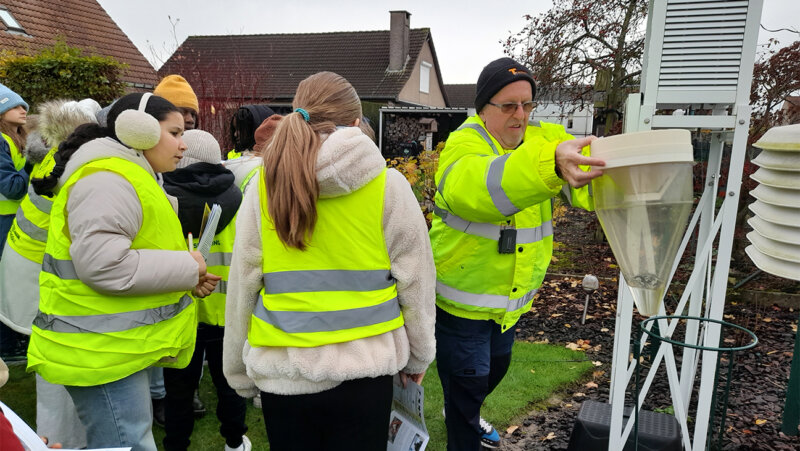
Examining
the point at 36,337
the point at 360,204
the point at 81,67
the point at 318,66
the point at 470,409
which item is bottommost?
the point at 470,409

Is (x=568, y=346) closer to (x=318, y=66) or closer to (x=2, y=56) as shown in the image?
(x=2, y=56)

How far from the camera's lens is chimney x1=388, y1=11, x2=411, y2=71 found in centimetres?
2717

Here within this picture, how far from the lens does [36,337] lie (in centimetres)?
205

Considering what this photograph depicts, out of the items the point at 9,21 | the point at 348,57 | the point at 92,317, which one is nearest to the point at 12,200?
the point at 92,317

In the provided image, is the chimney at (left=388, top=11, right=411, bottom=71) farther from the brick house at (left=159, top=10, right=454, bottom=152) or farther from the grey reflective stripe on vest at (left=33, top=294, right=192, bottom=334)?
the grey reflective stripe on vest at (left=33, top=294, right=192, bottom=334)

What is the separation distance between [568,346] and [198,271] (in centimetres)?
382

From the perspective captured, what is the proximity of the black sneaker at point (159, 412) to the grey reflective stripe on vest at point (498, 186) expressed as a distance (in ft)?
9.84

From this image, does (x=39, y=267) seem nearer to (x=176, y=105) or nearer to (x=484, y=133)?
(x=176, y=105)

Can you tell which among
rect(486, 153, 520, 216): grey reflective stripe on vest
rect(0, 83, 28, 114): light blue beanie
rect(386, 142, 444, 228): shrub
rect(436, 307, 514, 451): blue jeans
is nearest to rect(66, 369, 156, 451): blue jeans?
rect(436, 307, 514, 451): blue jeans

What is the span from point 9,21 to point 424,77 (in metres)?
20.0

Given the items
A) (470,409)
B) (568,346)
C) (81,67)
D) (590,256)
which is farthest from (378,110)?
(470,409)

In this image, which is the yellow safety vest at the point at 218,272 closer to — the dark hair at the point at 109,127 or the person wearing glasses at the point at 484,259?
the dark hair at the point at 109,127

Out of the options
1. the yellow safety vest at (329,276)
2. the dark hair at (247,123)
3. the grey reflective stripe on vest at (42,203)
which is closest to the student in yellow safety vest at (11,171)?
the grey reflective stripe on vest at (42,203)

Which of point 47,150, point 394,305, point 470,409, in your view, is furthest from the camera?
point 47,150
